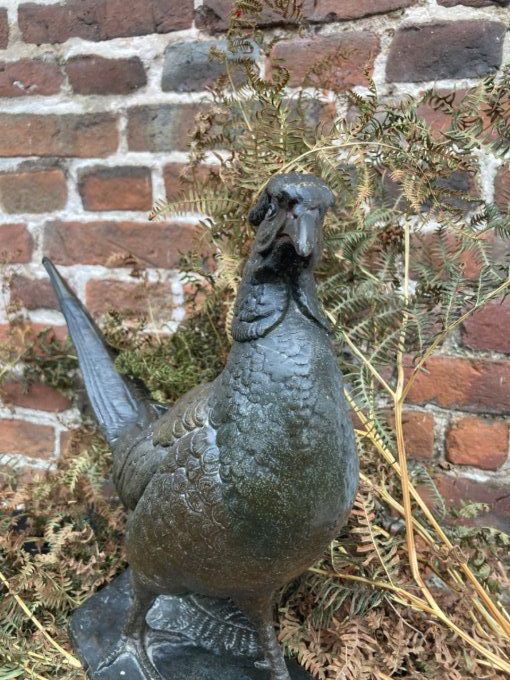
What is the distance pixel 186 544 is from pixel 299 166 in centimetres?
53

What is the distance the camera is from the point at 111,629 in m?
0.79

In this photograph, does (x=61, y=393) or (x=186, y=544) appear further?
(x=61, y=393)

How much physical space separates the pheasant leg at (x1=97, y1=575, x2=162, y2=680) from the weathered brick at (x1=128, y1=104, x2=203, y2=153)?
79cm

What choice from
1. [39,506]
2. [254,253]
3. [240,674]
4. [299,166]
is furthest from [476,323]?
[39,506]

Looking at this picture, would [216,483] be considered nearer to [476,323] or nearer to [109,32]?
[476,323]

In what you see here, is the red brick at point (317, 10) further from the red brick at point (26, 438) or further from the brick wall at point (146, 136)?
the red brick at point (26, 438)

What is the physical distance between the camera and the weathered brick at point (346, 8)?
0.93 metres

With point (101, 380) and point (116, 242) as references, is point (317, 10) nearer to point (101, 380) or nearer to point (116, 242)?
point (116, 242)

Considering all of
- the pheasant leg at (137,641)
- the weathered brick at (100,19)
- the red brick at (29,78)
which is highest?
the weathered brick at (100,19)

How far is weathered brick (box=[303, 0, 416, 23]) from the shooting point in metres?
0.93

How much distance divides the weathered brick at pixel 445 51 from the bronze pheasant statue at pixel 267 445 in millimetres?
527

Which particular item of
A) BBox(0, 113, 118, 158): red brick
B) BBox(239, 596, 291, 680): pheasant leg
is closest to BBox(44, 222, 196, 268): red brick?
BBox(0, 113, 118, 158): red brick

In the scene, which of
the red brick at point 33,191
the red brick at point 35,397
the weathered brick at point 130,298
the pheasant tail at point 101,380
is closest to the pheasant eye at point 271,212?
the pheasant tail at point 101,380

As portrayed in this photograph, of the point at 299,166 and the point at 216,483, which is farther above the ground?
the point at 299,166
